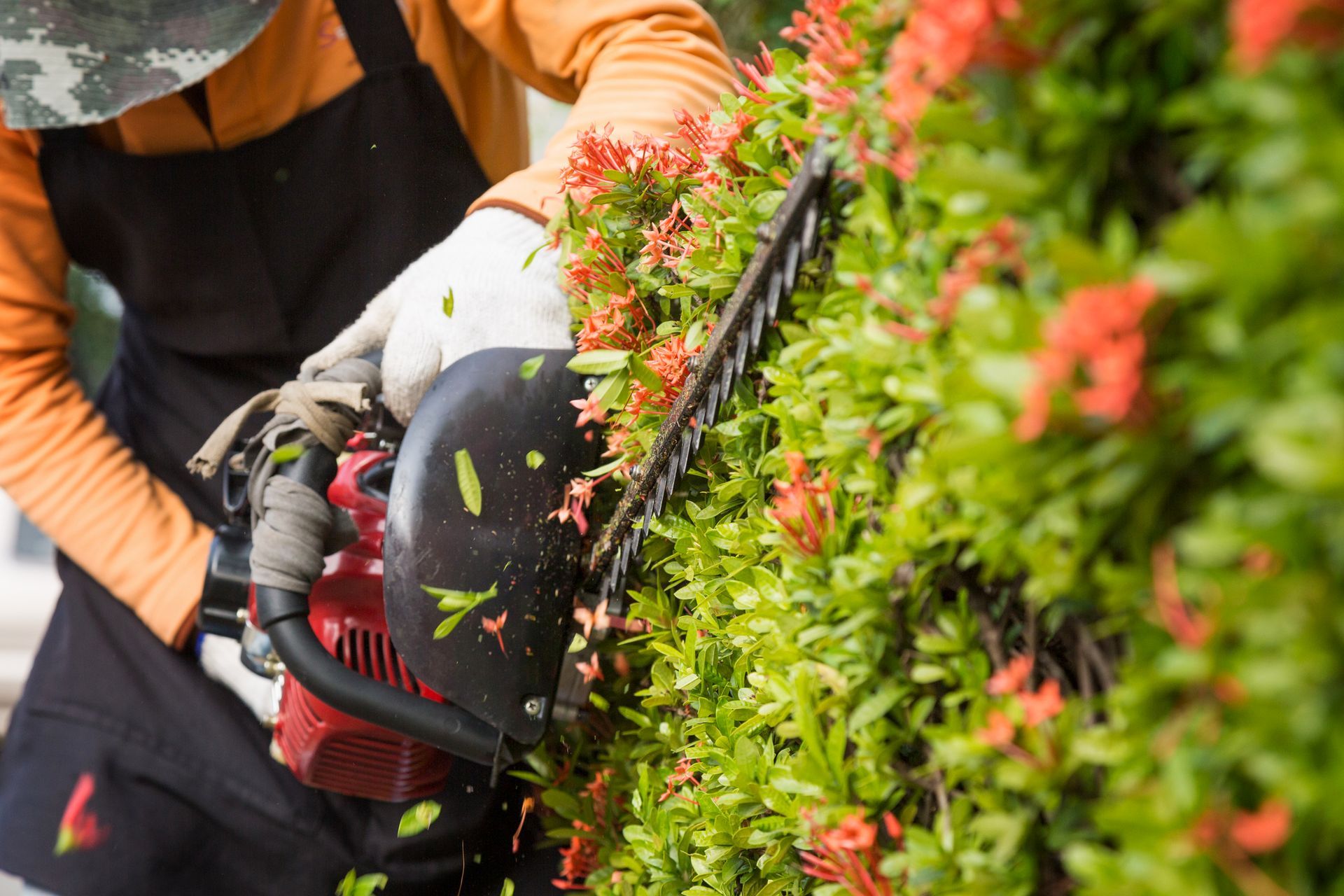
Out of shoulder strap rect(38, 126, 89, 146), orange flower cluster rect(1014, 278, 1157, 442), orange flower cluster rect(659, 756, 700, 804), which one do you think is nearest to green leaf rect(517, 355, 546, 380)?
orange flower cluster rect(659, 756, 700, 804)

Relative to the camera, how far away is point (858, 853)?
1.85 ft

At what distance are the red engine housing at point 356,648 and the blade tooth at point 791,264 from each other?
1.72 feet

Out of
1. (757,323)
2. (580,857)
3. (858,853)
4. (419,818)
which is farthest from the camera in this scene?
(419,818)

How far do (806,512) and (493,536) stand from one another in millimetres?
343

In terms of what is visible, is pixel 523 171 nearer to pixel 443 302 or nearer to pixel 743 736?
pixel 443 302

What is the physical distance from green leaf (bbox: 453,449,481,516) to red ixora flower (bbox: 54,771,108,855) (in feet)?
2.58

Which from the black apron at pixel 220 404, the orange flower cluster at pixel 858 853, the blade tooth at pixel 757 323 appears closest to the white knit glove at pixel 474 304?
the black apron at pixel 220 404

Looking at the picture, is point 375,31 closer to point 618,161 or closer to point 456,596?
point 618,161

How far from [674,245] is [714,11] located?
161cm

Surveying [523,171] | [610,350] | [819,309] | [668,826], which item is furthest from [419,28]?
[668,826]

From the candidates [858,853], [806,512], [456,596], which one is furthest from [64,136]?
[858,853]

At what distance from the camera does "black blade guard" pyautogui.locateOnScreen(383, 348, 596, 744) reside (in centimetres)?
80

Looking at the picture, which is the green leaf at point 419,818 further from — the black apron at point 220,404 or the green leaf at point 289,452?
the green leaf at point 289,452

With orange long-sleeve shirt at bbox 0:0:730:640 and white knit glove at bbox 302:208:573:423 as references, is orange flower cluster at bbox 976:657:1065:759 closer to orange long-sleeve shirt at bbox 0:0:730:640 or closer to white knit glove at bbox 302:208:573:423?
white knit glove at bbox 302:208:573:423
